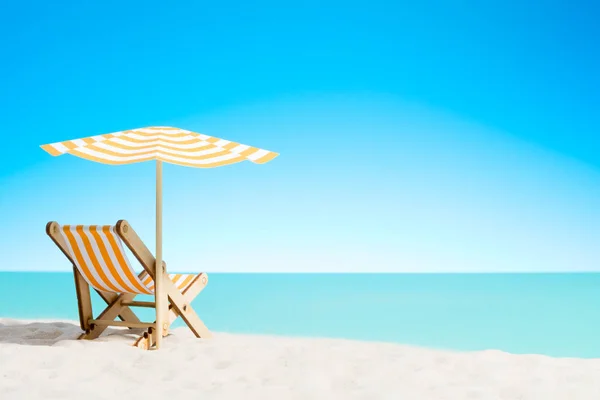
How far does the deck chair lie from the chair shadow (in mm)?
160

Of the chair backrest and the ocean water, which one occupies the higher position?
the chair backrest

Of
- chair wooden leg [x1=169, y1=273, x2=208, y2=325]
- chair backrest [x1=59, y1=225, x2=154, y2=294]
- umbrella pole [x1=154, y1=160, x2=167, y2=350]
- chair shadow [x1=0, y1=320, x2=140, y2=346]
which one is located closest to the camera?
chair backrest [x1=59, y1=225, x2=154, y2=294]

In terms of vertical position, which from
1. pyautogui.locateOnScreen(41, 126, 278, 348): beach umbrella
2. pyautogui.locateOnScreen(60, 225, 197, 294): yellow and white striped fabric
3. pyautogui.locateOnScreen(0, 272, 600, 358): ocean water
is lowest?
pyautogui.locateOnScreen(0, 272, 600, 358): ocean water

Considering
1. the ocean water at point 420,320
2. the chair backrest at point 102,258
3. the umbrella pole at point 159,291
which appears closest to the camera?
the chair backrest at point 102,258

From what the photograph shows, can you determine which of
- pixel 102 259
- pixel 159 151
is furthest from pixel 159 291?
pixel 159 151

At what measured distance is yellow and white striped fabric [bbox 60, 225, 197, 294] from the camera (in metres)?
3.61

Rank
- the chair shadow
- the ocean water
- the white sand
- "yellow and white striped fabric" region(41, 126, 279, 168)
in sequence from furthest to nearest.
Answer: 1. the ocean water
2. the chair shadow
3. "yellow and white striped fabric" region(41, 126, 279, 168)
4. the white sand

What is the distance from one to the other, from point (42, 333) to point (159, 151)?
1.82 meters

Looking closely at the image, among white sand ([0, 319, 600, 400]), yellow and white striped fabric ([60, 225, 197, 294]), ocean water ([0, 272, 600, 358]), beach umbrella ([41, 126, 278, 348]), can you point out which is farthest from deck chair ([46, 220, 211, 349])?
ocean water ([0, 272, 600, 358])

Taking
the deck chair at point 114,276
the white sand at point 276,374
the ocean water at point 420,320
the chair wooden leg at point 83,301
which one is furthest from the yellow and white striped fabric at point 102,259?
the ocean water at point 420,320

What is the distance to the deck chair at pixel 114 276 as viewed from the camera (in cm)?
363

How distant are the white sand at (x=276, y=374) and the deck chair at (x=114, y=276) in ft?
1.12

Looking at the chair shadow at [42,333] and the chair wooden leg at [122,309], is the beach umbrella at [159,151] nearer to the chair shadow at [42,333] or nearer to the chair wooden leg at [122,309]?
the chair wooden leg at [122,309]

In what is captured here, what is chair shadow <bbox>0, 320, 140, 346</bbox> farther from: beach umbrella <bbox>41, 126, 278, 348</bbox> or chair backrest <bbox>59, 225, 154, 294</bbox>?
beach umbrella <bbox>41, 126, 278, 348</bbox>
